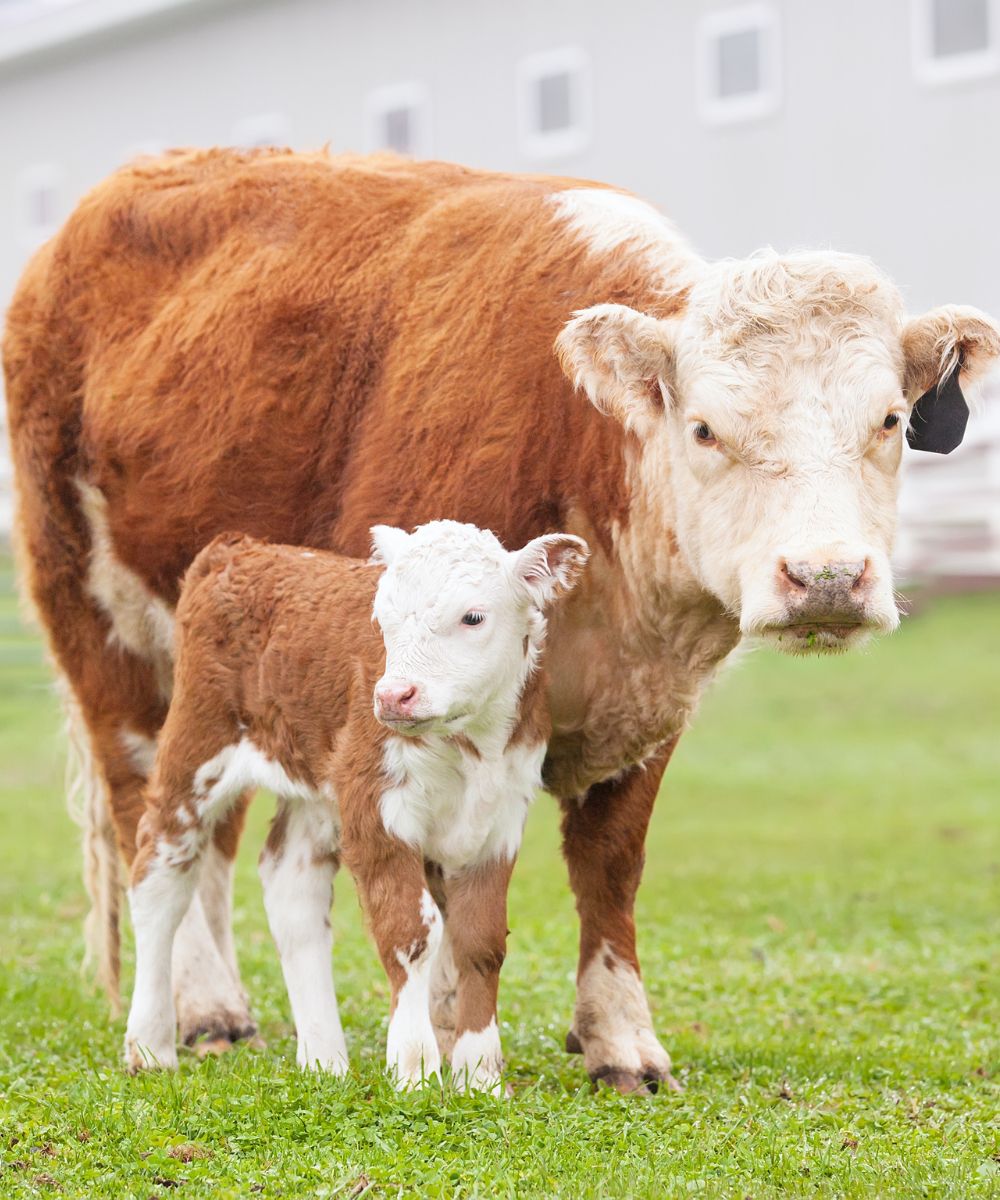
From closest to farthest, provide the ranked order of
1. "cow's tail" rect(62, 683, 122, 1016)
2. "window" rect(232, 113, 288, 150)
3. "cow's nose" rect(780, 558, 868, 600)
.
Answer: "cow's nose" rect(780, 558, 868, 600) < "cow's tail" rect(62, 683, 122, 1016) < "window" rect(232, 113, 288, 150)

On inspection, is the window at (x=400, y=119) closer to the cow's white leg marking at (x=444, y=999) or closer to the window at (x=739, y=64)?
the window at (x=739, y=64)

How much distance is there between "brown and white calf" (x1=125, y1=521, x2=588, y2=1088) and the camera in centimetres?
539

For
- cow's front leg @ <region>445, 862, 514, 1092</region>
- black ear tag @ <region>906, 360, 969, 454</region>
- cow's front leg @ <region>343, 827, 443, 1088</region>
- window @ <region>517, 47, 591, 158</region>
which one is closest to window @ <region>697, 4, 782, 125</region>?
window @ <region>517, 47, 591, 158</region>

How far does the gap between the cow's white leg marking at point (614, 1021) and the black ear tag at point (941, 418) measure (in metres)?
2.04

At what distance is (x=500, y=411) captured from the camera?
6312 mm

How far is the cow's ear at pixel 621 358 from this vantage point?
580 centimetres

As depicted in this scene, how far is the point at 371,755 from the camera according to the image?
215 inches

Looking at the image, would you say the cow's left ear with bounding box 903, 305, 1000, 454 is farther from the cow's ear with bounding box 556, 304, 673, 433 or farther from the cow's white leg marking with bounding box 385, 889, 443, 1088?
the cow's white leg marking with bounding box 385, 889, 443, 1088

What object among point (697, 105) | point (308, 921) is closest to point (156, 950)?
point (308, 921)

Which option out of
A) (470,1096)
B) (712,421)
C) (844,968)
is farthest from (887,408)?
(844,968)

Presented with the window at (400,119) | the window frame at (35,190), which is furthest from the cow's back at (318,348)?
the window frame at (35,190)

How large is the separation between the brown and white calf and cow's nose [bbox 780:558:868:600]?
72 cm

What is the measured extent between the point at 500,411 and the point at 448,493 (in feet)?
1.05

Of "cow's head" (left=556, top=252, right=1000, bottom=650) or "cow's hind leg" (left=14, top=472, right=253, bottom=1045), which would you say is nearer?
"cow's head" (left=556, top=252, right=1000, bottom=650)
